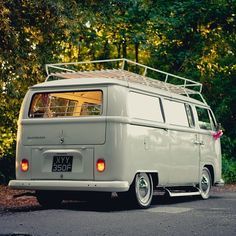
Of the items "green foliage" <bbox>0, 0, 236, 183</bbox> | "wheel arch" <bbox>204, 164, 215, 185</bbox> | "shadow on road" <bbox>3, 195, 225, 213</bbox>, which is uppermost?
"green foliage" <bbox>0, 0, 236, 183</bbox>

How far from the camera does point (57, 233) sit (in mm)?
7023

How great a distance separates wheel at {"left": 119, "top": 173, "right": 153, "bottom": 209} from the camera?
10.1 m

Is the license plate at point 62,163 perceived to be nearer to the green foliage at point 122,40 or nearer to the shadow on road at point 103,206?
the shadow on road at point 103,206

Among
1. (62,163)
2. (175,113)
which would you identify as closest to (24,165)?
(62,163)

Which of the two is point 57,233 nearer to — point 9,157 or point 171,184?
point 171,184

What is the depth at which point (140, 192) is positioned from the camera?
10305 mm

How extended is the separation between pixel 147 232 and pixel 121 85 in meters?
3.38

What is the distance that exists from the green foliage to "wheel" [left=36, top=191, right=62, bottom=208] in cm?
421

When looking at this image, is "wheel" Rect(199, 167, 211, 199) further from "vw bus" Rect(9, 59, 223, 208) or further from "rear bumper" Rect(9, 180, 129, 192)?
"rear bumper" Rect(9, 180, 129, 192)

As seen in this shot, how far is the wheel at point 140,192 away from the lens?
33.1 feet

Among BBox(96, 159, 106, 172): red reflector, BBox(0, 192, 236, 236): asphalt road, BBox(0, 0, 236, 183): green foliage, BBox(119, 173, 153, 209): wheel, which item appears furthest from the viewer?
BBox(0, 0, 236, 183): green foliage

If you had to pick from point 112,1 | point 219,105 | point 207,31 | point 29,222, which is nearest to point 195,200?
point 29,222

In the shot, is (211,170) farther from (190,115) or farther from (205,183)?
(190,115)

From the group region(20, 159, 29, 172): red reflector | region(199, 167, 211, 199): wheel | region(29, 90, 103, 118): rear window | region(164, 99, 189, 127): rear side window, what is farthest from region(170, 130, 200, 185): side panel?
region(20, 159, 29, 172): red reflector
